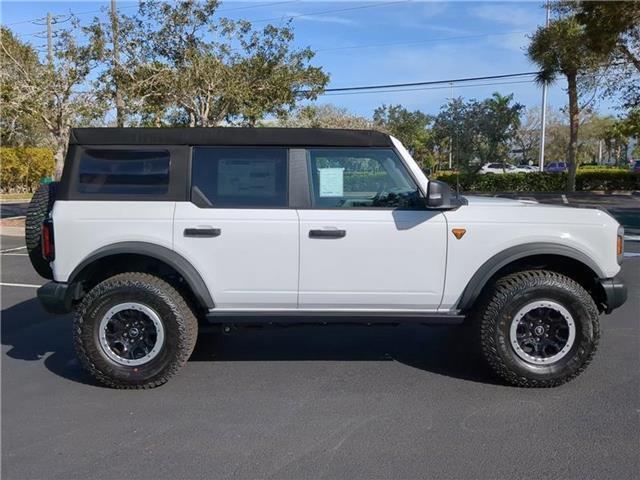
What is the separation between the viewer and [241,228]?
415 cm

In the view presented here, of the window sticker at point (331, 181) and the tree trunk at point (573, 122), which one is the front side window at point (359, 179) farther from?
the tree trunk at point (573, 122)

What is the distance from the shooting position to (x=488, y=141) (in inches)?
1281

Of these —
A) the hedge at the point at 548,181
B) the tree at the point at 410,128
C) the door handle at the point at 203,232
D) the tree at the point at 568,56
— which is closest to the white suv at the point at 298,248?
the door handle at the point at 203,232

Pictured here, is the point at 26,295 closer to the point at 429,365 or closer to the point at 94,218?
the point at 94,218

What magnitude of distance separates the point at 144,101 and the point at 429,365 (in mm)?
12678

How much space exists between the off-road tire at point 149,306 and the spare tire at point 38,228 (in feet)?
1.89

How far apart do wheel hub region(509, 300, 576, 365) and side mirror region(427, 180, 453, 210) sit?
38.2 inches

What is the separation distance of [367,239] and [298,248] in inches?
19.9

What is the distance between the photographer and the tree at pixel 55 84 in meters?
13.9

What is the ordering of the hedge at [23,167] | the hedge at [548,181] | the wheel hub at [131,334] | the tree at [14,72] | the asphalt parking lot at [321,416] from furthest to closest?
the hedge at [23,167] → the hedge at [548,181] → the tree at [14,72] → the wheel hub at [131,334] → the asphalt parking lot at [321,416]

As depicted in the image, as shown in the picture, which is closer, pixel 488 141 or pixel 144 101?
pixel 144 101

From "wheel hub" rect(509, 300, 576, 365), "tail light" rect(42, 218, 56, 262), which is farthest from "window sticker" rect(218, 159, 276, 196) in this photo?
"wheel hub" rect(509, 300, 576, 365)

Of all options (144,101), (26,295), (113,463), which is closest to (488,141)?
(144,101)

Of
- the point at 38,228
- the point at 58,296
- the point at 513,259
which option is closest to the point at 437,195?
the point at 513,259
